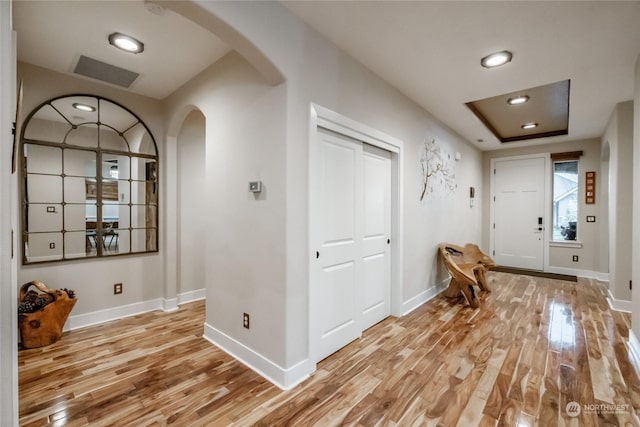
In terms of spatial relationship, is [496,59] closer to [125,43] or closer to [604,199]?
[125,43]

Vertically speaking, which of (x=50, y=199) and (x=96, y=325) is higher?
(x=50, y=199)

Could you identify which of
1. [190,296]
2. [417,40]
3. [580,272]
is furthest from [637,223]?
[190,296]

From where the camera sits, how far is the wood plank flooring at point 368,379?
5.80 feet

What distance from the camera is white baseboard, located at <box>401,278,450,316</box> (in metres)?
3.49

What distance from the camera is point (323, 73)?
7.64 ft

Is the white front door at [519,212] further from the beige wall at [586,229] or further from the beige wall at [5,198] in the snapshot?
the beige wall at [5,198]

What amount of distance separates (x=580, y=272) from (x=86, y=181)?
792cm

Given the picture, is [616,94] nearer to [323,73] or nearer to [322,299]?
[323,73]

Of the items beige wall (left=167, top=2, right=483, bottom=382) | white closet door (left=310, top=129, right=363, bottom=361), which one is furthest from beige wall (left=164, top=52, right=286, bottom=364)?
white closet door (left=310, top=129, right=363, bottom=361)

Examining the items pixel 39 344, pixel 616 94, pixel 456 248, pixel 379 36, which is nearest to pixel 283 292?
pixel 379 36

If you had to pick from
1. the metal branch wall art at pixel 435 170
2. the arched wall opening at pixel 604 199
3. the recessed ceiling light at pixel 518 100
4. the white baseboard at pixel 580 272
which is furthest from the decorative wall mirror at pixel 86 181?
the arched wall opening at pixel 604 199

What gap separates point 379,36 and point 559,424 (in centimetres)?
286

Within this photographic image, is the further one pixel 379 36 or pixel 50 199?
pixel 50 199

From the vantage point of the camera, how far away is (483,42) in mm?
2369
